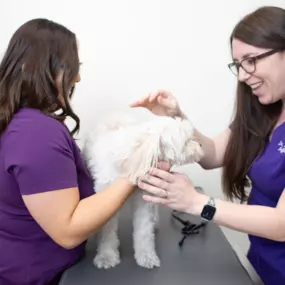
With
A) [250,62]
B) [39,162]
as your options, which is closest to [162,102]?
[250,62]

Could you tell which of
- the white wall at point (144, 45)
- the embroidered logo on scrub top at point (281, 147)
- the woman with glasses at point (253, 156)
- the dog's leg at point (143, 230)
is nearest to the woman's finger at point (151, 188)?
the woman with glasses at point (253, 156)

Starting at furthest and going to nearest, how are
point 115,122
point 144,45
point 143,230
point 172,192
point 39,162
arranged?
point 144,45 < point 115,122 < point 143,230 < point 172,192 < point 39,162

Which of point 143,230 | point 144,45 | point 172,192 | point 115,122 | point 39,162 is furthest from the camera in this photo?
point 144,45

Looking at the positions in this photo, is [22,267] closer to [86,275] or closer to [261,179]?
[86,275]

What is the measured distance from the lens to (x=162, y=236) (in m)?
1.07

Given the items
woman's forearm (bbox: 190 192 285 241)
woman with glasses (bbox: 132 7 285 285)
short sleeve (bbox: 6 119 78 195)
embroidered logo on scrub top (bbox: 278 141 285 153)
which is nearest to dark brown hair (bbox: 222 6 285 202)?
woman with glasses (bbox: 132 7 285 285)

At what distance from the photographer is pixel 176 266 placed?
0.90 meters

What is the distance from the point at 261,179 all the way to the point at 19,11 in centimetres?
112

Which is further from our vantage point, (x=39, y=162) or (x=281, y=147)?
(x=281, y=147)

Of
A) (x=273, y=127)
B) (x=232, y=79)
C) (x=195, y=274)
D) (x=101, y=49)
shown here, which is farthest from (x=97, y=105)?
(x=195, y=274)

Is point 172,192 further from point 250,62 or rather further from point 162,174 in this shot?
point 250,62

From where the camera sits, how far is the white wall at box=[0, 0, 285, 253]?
1431 mm

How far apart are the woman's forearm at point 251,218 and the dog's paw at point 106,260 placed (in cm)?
24

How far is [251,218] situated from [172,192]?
19cm
